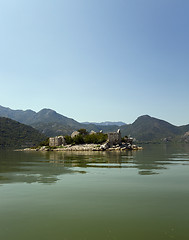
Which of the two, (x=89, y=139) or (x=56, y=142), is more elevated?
(x=89, y=139)

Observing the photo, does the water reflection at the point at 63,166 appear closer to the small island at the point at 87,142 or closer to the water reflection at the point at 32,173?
the water reflection at the point at 32,173

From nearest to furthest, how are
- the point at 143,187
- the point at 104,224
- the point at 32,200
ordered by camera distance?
1. the point at 104,224
2. the point at 32,200
3. the point at 143,187

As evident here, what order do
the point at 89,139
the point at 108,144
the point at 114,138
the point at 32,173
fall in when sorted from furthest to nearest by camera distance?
the point at 89,139
the point at 114,138
the point at 108,144
the point at 32,173

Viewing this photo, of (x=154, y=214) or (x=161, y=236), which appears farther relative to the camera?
(x=154, y=214)

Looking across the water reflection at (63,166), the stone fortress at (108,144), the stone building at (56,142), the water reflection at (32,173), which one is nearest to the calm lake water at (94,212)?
the water reflection at (32,173)

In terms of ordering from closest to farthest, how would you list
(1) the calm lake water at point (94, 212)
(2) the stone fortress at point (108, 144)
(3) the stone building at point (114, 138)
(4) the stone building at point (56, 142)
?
(1) the calm lake water at point (94, 212) → (2) the stone fortress at point (108, 144) → (3) the stone building at point (114, 138) → (4) the stone building at point (56, 142)

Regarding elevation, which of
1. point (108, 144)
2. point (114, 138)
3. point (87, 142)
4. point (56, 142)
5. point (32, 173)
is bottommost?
point (32, 173)

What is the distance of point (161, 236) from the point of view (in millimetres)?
9625

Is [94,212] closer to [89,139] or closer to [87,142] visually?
[89,139]

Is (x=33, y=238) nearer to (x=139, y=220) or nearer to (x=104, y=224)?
(x=104, y=224)

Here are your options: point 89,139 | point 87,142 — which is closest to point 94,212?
point 89,139

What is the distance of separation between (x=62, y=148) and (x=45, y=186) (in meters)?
115

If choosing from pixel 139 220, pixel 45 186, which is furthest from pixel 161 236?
pixel 45 186

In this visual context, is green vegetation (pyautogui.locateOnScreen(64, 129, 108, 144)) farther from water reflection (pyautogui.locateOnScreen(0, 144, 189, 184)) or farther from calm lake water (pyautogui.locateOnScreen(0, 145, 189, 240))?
calm lake water (pyautogui.locateOnScreen(0, 145, 189, 240))
